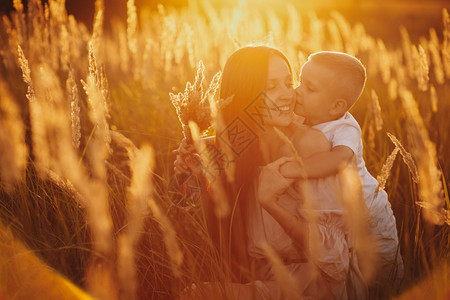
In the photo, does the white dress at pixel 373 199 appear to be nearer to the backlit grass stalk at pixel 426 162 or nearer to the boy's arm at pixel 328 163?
the boy's arm at pixel 328 163

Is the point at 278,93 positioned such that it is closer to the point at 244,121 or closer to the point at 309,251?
the point at 244,121

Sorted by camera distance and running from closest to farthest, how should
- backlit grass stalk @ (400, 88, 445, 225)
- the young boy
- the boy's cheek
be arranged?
backlit grass stalk @ (400, 88, 445, 225) → the young boy → the boy's cheek

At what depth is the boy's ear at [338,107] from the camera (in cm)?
206

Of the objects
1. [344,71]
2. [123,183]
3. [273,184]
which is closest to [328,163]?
[273,184]

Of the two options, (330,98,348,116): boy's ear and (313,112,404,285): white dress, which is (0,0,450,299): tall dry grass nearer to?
(313,112,404,285): white dress

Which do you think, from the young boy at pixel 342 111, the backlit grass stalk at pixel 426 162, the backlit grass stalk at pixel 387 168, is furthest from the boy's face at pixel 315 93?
the backlit grass stalk at pixel 426 162

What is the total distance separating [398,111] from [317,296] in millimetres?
2003

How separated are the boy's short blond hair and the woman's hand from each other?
0.46 m

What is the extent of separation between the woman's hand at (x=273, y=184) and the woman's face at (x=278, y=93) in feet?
0.73

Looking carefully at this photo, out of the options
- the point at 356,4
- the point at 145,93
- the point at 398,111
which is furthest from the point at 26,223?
the point at 356,4

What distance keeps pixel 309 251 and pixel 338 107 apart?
2.35 feet

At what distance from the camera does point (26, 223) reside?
73.9 inches

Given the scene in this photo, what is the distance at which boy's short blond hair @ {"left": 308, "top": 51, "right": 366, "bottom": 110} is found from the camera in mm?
2014

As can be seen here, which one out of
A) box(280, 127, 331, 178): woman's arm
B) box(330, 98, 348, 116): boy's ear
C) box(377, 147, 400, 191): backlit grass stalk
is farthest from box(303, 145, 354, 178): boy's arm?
box(377, 147, 400, 191): backlit grass stalk
